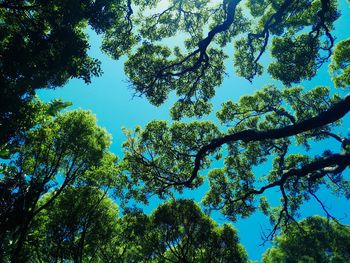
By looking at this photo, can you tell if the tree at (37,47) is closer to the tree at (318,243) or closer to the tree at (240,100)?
the tree at (240,100)

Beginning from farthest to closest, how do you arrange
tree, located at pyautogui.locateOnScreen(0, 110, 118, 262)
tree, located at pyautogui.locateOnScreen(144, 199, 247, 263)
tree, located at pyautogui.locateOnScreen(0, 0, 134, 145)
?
tree, located at pyautogui.locateOnScreen(144, 199, 247, 263)
tree, located at pyautogui.locateOnScreen(0, 110, 118, 262)
tree, located at pyautogui.locateOnScreen(0, 0, 134, 145)

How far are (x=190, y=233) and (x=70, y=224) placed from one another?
33.1 feet

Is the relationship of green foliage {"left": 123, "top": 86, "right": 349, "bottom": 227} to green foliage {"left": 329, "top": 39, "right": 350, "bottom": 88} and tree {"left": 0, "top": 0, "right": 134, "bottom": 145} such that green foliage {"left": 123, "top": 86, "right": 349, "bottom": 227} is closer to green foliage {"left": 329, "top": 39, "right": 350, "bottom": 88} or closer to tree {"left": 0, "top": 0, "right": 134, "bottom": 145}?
green foliage {"left": 329, "top": 39, "right": 350, "bottom": 88}

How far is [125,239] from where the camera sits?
79.0 ft

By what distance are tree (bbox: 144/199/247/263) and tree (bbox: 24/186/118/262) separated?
14.9 feet

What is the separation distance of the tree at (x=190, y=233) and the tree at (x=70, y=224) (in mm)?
4551

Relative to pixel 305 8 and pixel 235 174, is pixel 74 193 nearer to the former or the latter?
pixel 235 174

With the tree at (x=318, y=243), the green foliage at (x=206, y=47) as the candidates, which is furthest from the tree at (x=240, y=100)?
the tree at (x=318, y=243)

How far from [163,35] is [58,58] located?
8.56m

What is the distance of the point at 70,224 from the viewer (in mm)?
19547

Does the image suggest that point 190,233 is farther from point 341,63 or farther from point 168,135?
point 341,63

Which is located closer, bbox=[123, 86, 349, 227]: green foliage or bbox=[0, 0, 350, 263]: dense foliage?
bbox=[0, 0, 350, 263]: dense foliage

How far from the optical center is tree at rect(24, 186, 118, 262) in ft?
64.5

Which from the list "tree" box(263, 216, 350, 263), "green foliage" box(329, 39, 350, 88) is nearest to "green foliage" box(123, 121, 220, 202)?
"green foliage" box(329, 39, 350, 88)
